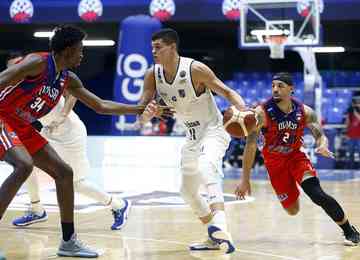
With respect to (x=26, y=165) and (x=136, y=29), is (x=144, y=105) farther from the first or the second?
(x=136, y=29)

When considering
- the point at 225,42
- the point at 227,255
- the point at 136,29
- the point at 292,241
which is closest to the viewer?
the point at 227,255

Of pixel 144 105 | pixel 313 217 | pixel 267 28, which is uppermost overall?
pixel 267 28

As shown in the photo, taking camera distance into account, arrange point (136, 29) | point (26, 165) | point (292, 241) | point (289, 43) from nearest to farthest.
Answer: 1. point (26, 165)
2. point (292, 241)
3. point (289, 43)
4. point (136, 29)

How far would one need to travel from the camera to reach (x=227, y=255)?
5.58 m

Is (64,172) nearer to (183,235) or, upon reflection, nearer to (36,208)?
(183,235)

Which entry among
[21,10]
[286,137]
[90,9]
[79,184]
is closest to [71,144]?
[79,184]

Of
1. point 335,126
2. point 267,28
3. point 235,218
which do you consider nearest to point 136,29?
point 267,28

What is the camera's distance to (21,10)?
18.9 meters

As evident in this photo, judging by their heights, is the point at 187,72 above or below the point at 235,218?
above

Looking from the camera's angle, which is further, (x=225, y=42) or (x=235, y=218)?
(x=225, y=42)

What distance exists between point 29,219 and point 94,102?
2066mm

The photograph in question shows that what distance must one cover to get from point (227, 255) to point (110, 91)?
2146cm

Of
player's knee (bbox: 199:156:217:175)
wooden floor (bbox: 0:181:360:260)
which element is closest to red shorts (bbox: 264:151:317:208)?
wooden floor (bbox: 0:181:360:260)

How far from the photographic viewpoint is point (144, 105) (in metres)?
5.87
